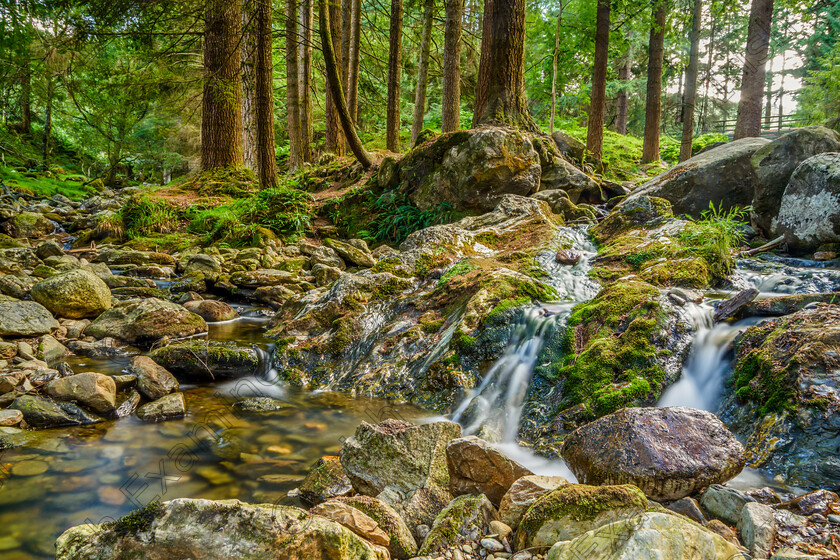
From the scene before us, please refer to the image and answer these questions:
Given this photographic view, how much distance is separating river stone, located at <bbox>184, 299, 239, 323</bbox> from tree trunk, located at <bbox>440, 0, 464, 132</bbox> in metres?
7.90

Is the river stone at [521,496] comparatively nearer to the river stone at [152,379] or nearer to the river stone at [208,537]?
the river stone at [208,537]

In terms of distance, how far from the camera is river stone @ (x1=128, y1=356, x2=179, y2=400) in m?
4.25

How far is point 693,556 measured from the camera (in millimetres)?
1552

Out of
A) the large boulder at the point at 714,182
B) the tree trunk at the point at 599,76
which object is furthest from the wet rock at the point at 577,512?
the tree trunk at the point at 599,76

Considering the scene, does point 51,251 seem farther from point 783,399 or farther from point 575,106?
point 575,106

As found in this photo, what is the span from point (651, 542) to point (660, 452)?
38.3 inches

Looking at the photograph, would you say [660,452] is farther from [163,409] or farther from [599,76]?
[599,76]

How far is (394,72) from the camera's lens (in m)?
14.1

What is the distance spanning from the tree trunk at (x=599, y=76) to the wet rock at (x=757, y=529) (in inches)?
515

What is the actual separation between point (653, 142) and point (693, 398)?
15918mm

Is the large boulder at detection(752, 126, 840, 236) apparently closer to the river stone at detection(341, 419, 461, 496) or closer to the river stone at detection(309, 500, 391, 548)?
the river stone at detection(341, 419, 461, 496)

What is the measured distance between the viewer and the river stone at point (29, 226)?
10500mm

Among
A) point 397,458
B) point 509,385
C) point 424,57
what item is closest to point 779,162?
point 509,385

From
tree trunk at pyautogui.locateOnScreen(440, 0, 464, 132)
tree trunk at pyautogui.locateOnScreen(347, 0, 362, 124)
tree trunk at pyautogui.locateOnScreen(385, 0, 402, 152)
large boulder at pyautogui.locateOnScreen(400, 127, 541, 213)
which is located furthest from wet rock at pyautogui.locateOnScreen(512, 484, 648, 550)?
tree trunk at pyautogui.locateOnScreen(347, 0, 362, 124)
